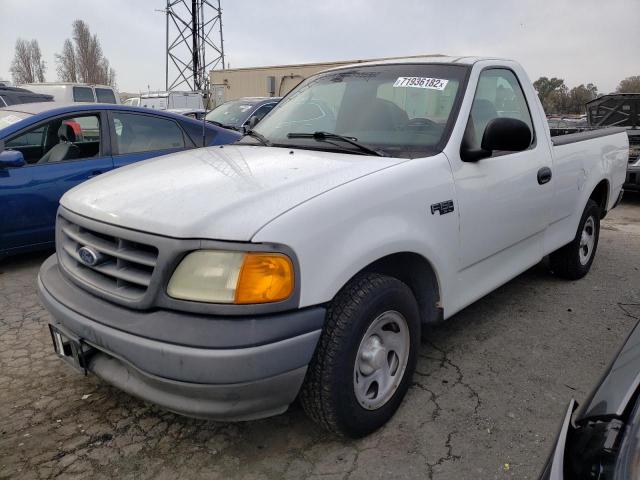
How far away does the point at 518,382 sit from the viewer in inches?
113

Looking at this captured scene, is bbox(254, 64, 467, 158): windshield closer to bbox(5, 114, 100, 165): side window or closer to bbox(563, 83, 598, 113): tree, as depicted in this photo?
bbox(5, 114, 100, 165): side window

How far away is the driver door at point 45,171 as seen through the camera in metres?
4.30

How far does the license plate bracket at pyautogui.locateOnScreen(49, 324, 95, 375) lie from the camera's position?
213cm

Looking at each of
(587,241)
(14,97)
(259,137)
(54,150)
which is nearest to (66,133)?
(54,150)

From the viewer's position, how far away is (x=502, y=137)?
2689 mm

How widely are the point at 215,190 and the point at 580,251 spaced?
3593 mm

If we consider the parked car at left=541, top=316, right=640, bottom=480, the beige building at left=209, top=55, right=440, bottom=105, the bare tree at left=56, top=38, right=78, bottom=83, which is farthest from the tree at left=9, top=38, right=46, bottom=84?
the parked car at left=541, top=316, right=640, bottom=480

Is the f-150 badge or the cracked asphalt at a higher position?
the f-150 badge

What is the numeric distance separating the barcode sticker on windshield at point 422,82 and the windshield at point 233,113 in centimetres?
639

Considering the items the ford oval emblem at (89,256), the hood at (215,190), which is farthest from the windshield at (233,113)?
the ford oval emblem at (89,256)

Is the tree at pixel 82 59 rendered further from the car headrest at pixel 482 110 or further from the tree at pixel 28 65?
the car headrest at pixel 482 110

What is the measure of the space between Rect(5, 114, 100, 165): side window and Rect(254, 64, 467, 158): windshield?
2.17 metres

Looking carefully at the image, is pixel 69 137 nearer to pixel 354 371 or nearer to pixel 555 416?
pixel 354 371

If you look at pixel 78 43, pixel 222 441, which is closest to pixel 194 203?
pixel 222 441
